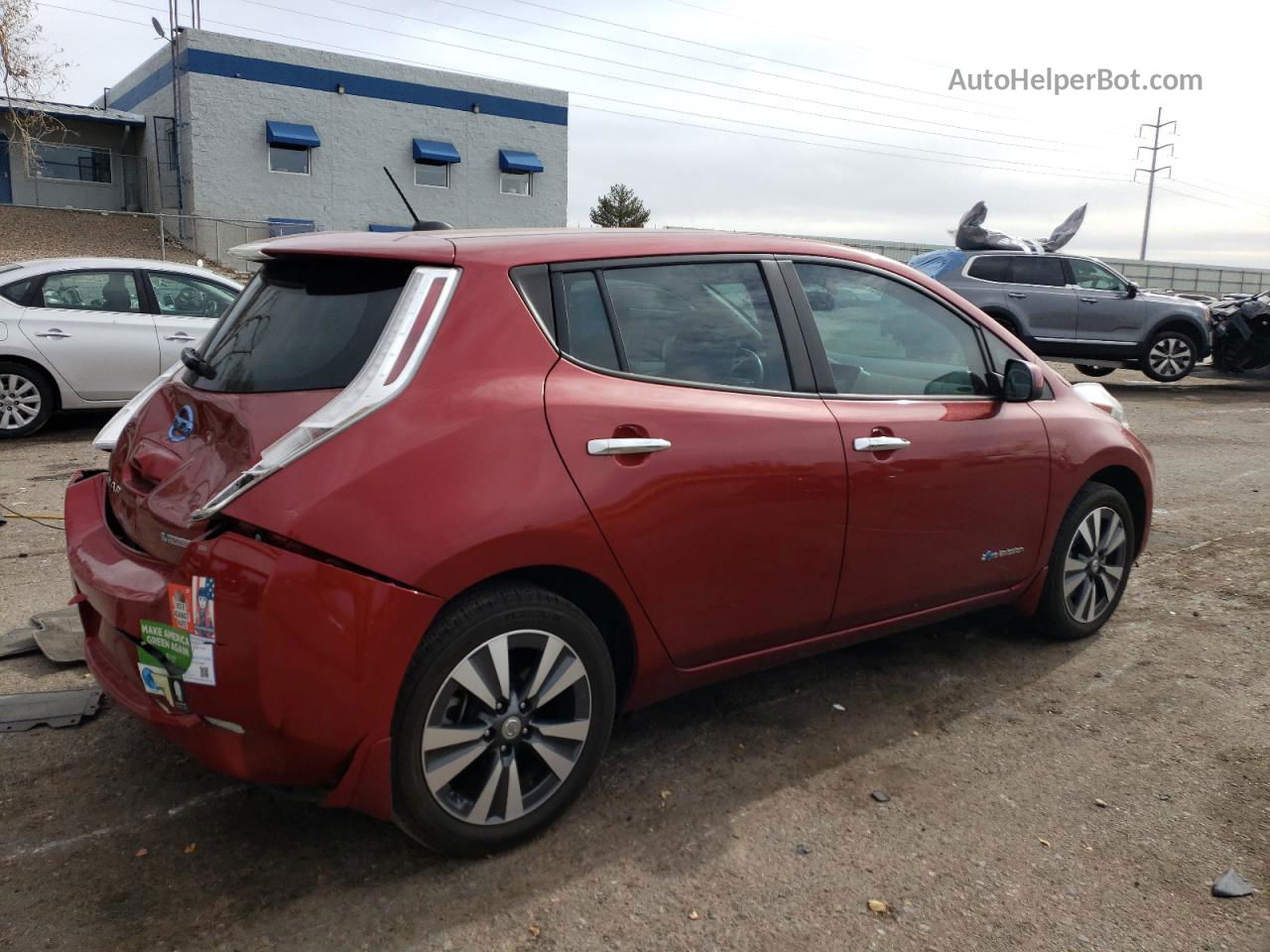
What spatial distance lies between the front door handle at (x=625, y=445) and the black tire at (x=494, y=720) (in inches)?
16.2

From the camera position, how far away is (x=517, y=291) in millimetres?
2924

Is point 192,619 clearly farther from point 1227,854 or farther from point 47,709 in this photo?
point 1227,854

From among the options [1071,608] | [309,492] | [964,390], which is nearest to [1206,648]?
[1071,608]

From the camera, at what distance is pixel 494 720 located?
279 centimetres

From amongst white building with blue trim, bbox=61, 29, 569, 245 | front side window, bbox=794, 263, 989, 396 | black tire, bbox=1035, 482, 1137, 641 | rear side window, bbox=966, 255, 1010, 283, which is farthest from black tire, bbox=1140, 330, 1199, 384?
white building with blue trim, bbox=61, 29, 569, 245

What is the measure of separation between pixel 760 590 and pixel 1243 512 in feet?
17.6

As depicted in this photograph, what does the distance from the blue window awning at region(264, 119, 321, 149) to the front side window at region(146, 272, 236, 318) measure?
24.2 metres

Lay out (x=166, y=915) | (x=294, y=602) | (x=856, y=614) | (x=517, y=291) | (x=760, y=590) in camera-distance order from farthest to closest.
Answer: (x=856, y=614)
(x=760, y=590)
(x=517, y=291)
(x=166, y=915)
(x=294, y=602)

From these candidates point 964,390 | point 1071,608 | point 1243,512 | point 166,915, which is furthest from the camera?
point 1243,512

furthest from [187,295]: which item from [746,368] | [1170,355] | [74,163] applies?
[74,163]

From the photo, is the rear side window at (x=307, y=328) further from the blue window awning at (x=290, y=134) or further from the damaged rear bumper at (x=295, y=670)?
the blue window awning at (x=290, y=134)

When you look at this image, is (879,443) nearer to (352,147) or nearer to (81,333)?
(81,333)

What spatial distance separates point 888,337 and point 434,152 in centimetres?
3294

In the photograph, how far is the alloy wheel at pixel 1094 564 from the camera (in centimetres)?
447
